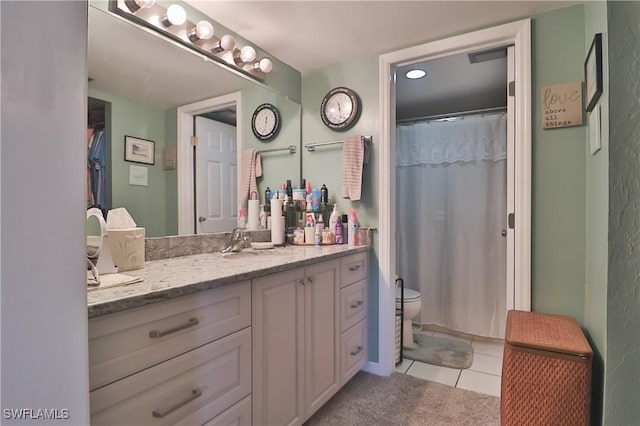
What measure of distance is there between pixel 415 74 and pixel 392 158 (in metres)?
0.91

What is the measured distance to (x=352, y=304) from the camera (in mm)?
1963

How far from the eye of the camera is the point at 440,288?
2980mm

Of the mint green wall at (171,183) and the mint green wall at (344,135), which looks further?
the mint green wall at (344,135)

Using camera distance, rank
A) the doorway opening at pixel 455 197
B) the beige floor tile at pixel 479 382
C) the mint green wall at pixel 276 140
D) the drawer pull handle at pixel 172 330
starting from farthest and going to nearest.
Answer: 1. the doorway opening at pixel 455 197
2. the mint green wall at pixel 276 140
3. the beige floor tile at pixel 479 382
4. the drawer pull handle at pixel 172 330

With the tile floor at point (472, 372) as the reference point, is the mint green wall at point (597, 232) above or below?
above

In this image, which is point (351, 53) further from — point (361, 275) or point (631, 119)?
point (631, 119)

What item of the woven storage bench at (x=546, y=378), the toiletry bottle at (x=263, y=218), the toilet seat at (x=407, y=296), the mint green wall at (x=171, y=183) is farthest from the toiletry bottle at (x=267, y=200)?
the woven storage bench at (x=546, y=378)

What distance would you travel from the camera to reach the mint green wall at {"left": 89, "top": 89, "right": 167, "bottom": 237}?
1392 mm

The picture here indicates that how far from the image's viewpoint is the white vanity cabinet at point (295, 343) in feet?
4.27

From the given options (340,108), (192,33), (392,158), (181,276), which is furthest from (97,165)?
(392,158)

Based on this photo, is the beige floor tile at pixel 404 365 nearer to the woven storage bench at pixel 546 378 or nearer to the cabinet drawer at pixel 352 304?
the cabinet drawer at pixel 352 304

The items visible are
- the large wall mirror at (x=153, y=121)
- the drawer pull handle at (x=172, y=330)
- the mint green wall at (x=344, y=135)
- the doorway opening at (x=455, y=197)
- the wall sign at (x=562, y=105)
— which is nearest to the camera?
the drawer pull handle at (x=172, y=330)

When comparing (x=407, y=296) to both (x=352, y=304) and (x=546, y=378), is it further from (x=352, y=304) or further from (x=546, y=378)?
(x=546, y=378)

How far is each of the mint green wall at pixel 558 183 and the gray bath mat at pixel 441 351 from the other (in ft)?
2.68
